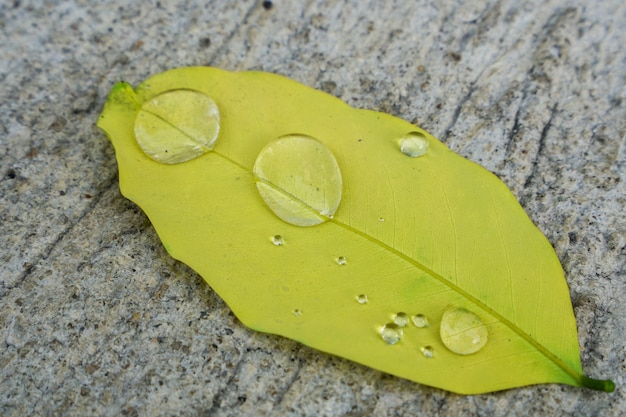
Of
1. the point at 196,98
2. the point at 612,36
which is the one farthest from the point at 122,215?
the point at 612,36

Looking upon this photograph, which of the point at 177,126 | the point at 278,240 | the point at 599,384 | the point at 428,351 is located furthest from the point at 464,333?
the point at 177,126

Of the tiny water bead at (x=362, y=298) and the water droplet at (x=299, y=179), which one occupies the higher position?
the water droplet at (x=299, y=179)

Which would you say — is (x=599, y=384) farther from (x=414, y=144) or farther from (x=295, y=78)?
(x=295, y=78)

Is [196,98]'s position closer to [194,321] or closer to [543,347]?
[194,321]

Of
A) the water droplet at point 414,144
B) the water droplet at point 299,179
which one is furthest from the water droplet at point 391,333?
the water droplet at point 414,144

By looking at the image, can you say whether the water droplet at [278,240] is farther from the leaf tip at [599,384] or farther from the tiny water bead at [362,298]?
the leaf tip at [599,384]

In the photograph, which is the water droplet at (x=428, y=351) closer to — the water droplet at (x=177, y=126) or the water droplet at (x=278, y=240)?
the water droplet at (x=278, y=240)

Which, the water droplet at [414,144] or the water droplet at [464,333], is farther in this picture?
the water droplet at [414,144]
